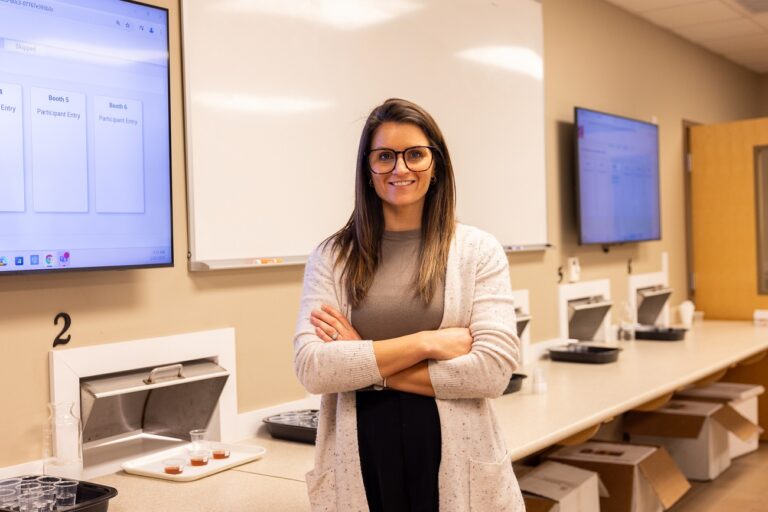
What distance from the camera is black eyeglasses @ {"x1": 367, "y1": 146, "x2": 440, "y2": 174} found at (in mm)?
1622

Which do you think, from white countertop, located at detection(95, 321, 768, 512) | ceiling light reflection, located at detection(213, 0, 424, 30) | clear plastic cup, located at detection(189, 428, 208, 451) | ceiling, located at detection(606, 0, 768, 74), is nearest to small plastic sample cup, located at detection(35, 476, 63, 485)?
white countertop, located at detection(95, 321, 768, 512)

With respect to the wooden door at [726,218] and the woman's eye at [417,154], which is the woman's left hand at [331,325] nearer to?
the woman's eye at [417,154]

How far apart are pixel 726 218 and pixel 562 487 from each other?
2.89 meters

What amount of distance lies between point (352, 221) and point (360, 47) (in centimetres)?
121

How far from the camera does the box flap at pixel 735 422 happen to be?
3.92 m

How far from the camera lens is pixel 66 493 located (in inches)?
65.5

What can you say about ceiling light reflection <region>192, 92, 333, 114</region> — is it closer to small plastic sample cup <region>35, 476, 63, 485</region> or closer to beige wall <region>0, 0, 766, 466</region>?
beige wall <region>0, 0, 766, 466</region>

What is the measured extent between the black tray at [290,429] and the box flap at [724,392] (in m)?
2.58

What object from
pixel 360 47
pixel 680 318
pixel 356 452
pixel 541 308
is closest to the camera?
pixel 356 452

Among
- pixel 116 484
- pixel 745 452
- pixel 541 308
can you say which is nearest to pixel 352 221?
pixel 116 484

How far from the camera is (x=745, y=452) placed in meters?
4.53

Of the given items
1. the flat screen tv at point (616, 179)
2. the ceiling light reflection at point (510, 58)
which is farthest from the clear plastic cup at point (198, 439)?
the flat screen tv at point (616, 179)

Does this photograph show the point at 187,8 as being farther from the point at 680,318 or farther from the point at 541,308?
the point at 680,318

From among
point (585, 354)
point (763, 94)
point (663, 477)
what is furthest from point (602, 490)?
point (763, 94)
